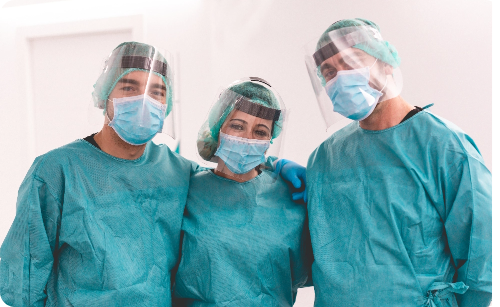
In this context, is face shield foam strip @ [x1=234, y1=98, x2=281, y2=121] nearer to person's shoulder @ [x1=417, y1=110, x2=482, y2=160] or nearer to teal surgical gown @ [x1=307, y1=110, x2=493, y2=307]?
teal surgical gown @ [x1=307, y1=110, x2=493, y2=307]

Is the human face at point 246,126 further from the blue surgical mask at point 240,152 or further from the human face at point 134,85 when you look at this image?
the human face at point 134,85

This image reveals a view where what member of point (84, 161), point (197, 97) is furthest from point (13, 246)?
point (197, 97)

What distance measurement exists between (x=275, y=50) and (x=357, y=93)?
1.67m

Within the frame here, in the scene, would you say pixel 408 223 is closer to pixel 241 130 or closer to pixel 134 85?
pixel 241 130

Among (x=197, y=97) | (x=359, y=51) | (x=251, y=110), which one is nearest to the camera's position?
(x=359, y=51)

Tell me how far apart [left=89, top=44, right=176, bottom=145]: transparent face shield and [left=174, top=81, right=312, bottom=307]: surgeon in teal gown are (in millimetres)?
243

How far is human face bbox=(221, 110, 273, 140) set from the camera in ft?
5.00

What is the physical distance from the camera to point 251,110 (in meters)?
1.52

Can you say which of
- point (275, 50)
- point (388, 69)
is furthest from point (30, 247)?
point (275, 50)

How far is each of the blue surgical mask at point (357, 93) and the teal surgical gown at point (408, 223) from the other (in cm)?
12

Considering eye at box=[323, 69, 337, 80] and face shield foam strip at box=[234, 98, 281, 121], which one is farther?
face shield foam strip at box=[234, 98, 281, 121]

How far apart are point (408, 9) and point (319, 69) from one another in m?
1.51

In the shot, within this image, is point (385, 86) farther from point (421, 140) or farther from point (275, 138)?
point (275, 138)

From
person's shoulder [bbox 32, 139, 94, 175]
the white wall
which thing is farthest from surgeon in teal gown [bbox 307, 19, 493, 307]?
the white wall
